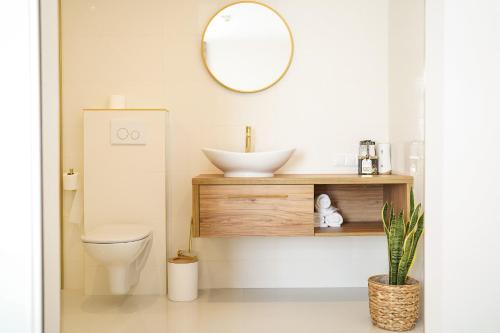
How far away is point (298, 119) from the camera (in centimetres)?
383

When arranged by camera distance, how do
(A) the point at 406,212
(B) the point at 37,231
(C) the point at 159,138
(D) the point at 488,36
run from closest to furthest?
(B) the point at 37,231
(D) the point at 488,36
(A) the point at 406,212
(C) the point at 159,138

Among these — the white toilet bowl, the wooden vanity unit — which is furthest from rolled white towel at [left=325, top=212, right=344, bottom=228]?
the white toilet bowl

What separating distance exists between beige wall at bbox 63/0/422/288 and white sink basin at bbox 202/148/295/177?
1.42 feet

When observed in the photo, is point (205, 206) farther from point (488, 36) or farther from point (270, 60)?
point (488, 36)

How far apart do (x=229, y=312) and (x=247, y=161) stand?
0.92m

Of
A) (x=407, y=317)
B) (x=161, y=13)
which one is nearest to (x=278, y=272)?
(x=407, y=317)

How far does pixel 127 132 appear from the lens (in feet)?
12.0

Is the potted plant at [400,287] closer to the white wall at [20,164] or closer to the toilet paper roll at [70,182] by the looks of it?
the white wall at [20,164]

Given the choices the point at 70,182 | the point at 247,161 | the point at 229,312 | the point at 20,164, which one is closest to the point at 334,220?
the point at 247,161

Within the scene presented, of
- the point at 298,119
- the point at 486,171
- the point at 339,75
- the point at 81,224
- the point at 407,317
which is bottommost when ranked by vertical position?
the point at 407,317

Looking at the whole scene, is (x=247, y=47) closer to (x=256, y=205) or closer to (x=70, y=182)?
(x=256, y=205)

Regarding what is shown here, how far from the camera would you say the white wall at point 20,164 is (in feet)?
4.88

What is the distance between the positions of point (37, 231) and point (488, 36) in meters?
1.48

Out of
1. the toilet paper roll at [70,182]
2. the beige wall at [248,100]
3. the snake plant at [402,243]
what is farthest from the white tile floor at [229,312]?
the toilet paper roll at [70,182]
